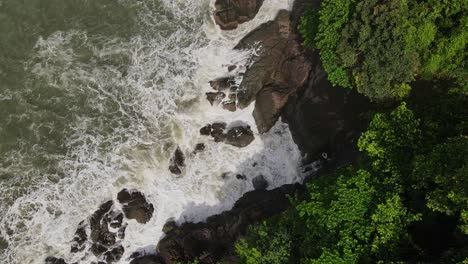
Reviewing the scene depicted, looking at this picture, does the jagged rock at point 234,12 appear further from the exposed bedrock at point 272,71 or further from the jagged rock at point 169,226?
the jagged rock at point 169,226

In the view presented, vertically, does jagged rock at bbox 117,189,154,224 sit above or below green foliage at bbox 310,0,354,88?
below

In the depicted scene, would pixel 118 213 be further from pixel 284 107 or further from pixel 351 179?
pixel 351 179

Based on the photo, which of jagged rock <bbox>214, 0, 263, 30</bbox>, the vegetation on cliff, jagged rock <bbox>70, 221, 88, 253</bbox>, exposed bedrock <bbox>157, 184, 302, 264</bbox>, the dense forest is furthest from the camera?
jagged rock <bbox>214, 0, 263, 30</bbox>

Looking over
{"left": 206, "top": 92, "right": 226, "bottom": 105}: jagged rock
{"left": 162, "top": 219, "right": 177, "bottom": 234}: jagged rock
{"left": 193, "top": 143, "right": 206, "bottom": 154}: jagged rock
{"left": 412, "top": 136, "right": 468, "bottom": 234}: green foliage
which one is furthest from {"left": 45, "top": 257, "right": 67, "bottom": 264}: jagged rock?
{"left": 412, "top": 136, "right": 468, "bottom": 234}: green foliage

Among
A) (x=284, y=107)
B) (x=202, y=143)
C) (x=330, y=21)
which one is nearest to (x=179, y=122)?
(x=202, y=143)

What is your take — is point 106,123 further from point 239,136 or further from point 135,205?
point 239,136

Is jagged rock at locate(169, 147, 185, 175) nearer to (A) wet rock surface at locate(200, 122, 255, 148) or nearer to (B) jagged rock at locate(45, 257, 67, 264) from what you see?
(A) wet rock surface at locate(200, 122, 255, 148)

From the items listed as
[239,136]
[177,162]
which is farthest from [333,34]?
[177,162]
